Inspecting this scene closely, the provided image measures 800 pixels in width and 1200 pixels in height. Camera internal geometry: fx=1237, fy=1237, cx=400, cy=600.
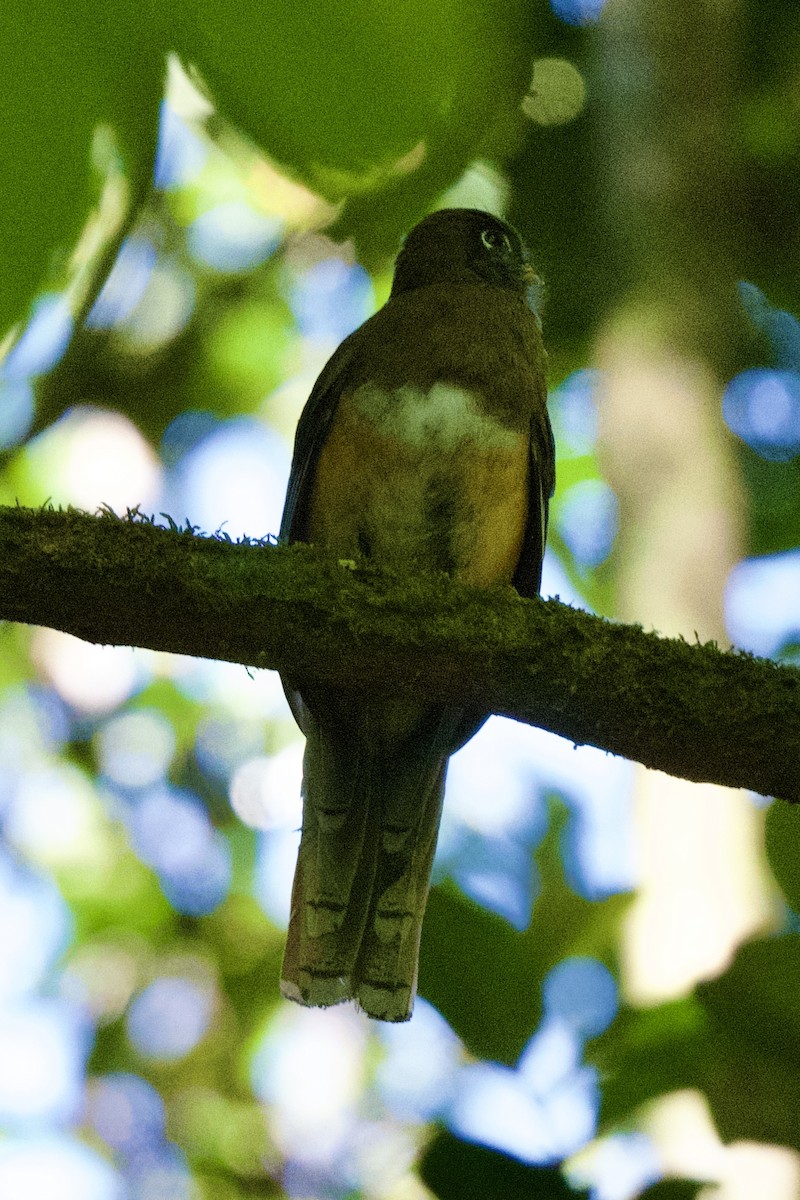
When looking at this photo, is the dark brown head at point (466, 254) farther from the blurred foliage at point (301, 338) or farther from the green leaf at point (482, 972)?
the green leaf at point (482, 972)

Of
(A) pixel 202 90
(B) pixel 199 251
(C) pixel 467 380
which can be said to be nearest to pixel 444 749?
(C) pixel 467 380

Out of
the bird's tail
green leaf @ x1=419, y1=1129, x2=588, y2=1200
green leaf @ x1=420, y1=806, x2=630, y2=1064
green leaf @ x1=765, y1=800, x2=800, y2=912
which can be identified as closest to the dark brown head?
the bird's tail

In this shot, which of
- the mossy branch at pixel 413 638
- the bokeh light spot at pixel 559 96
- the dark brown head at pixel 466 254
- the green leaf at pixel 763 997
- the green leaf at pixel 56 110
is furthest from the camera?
the dark brown head at pixel 466 254

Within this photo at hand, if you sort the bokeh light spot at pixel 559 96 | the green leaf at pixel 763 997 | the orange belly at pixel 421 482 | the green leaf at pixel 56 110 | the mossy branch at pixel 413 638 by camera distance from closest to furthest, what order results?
the green leaf at pixel 56 110
the green leaf at pixel 763 997
the mossy branch at pixel 413 638
the bokeh light spot at pixel 559 96
the orange belly at pixel 421 482

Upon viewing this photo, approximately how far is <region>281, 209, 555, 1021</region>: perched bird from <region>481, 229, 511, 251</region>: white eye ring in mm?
534

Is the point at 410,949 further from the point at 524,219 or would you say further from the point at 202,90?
the point at 202,90

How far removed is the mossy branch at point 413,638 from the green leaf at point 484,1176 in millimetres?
991

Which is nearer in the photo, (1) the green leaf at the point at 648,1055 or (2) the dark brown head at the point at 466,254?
(1) the green leaf at the point at 648,1055

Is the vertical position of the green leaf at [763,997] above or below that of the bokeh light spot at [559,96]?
below

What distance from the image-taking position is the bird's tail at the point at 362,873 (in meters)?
3.82

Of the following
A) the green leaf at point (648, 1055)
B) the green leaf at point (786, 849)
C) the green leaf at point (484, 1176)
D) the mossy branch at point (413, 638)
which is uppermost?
the mossy branch at point (413, 638)

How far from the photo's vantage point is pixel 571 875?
3828 millimetres

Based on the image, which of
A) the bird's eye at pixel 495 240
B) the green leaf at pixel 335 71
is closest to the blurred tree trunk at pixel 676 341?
the bird's eye at pixel 495 240

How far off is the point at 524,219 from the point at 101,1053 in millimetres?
4399
